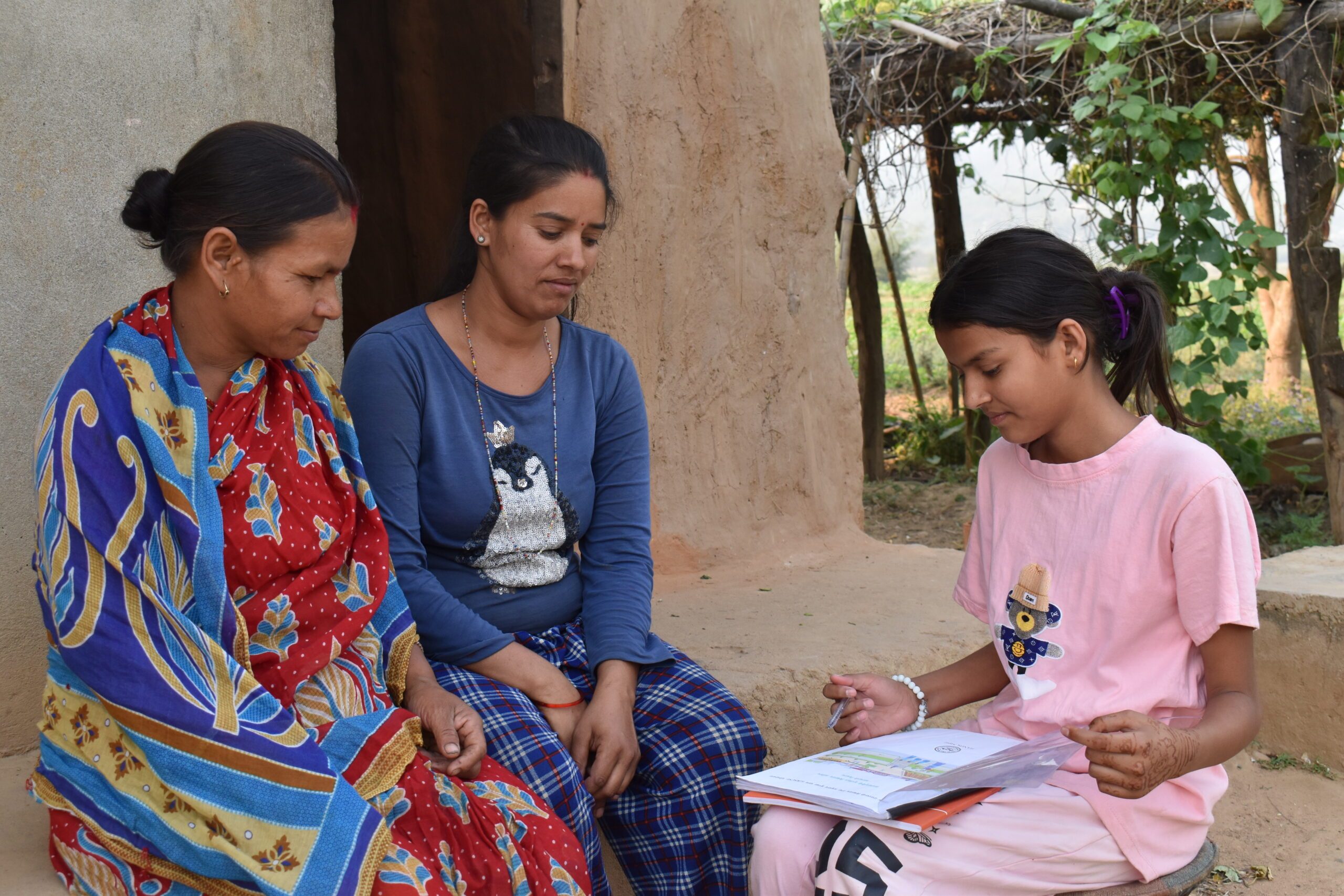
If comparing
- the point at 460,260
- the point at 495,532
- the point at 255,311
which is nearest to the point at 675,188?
the point at 460,260

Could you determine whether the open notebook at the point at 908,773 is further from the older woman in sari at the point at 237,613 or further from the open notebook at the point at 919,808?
the older woman in sari at the point at 237,613

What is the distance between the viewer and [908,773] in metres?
1.77

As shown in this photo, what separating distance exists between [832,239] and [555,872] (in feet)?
10.0

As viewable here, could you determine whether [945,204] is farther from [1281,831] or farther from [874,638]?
[1281,831]

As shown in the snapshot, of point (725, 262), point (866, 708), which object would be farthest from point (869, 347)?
point (866, 708)

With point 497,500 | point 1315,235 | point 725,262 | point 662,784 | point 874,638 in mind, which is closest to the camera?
point 662,784

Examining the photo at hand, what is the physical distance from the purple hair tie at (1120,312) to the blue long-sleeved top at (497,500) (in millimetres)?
988

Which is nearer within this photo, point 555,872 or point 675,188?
point 555,872

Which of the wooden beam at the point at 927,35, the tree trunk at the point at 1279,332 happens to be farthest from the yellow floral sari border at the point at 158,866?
the tree trunk at the point at 1279,332

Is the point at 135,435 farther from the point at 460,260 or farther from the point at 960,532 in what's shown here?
the point at 960,532

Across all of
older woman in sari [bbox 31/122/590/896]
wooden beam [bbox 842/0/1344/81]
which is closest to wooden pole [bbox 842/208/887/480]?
wooden beam [bbox 842/0/1344/81]

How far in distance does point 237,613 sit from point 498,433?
0.68 metres

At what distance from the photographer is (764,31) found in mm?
4258

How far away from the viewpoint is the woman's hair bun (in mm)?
1923
